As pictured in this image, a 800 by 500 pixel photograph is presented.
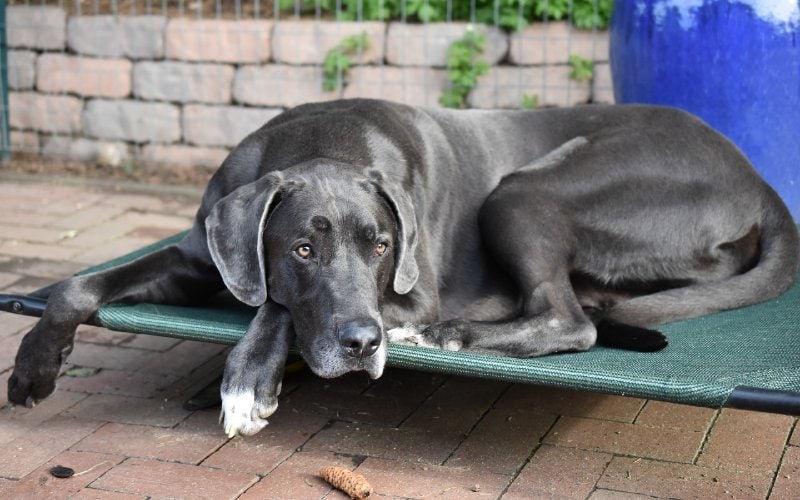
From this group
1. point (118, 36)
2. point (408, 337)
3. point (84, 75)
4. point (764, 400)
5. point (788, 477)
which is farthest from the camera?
point (84, 75)

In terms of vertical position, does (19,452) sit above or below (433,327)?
below

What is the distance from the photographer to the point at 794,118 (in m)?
4.75

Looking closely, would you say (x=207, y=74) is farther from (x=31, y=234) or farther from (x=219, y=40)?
(x=31, y=234)

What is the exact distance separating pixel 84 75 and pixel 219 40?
96cm

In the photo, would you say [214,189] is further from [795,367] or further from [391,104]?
[795,367]

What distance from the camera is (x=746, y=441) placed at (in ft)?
11.1

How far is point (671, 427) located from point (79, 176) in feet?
15.0

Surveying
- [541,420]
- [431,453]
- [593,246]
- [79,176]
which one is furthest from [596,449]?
[79,176]

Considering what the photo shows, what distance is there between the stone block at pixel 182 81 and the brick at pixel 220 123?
0.07 metres

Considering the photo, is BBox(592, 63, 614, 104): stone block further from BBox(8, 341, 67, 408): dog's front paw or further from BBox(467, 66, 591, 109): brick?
BBox(8, 341, 67, 408): dog's front paw

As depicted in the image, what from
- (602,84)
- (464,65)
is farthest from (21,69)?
(602,84)

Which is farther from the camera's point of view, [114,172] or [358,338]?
[114,172]

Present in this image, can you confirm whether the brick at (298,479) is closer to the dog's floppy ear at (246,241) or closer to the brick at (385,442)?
the brick at (385,442)

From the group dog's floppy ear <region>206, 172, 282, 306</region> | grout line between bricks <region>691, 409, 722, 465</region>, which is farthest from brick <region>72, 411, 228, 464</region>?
grout line between bricks <region>691, 409, 722, 465</region>
